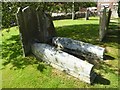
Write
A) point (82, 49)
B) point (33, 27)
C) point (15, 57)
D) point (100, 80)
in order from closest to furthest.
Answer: point (100, 80) < point (82, 49) < point (15, 57) < point (33, 27)

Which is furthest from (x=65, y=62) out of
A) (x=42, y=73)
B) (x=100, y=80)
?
(x=100, y=80)

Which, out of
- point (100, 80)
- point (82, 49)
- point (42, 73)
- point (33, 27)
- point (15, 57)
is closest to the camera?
point (100, 80)

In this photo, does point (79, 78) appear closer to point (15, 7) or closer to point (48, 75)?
point (48, 75)

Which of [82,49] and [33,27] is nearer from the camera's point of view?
[82,49]

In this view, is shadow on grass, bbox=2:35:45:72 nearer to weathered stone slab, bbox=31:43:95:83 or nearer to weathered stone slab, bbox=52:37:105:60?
weathered stone slab, bbox=31:43:95:83

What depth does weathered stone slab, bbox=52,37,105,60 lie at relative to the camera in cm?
795

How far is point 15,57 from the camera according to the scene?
8586 mm

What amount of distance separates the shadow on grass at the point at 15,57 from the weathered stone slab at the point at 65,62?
312mm

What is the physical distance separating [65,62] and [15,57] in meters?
2.54

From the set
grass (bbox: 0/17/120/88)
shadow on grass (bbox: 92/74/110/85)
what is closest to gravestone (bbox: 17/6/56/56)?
grass (bbox: 0/17/120/88)

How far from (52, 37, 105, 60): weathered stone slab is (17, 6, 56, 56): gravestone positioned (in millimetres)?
795

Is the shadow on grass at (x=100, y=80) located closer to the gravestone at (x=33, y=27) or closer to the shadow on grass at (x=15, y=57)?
the shadow on grass at (x=15, y=57)

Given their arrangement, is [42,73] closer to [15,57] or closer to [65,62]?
[65,62]

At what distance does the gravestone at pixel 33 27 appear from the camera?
801 cm
